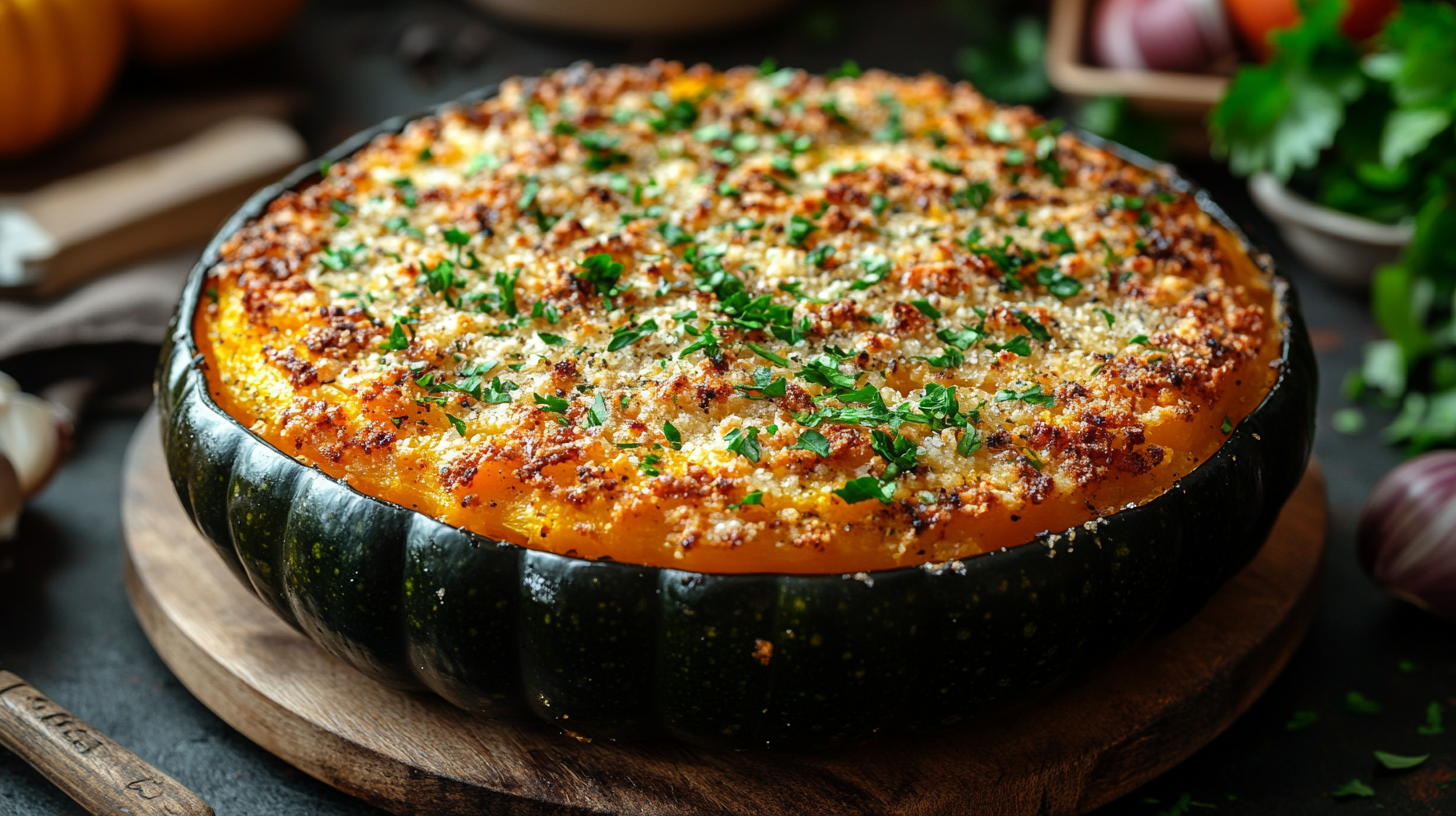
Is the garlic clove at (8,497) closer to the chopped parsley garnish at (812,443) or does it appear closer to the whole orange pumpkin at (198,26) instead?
the chopped parsley garnish at (812,443)

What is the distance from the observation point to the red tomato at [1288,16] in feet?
12.7

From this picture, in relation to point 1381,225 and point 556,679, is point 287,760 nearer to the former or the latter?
point 556,679

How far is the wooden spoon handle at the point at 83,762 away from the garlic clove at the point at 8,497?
59 cm

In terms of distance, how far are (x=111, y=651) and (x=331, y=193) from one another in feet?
3.37

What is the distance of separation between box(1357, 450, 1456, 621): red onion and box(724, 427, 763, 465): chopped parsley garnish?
145cm

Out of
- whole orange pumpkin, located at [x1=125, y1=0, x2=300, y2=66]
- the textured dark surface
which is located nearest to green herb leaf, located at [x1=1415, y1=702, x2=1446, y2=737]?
the textured dark surface

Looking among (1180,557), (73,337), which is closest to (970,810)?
(1180,557)

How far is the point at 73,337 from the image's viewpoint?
3.12m

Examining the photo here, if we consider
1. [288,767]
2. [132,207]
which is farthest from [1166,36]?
[288,767]

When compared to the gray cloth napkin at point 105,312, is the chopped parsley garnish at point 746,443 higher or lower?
higher

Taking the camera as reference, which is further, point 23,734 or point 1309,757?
point 1309,757

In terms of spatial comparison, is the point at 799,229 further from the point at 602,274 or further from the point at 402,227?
the point at 402,227

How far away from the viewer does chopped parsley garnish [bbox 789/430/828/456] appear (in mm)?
1908

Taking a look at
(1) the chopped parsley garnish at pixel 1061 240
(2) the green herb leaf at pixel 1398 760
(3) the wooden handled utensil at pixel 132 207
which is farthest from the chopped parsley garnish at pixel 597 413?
(3) the wooden handled utensil at pixel 132 207
